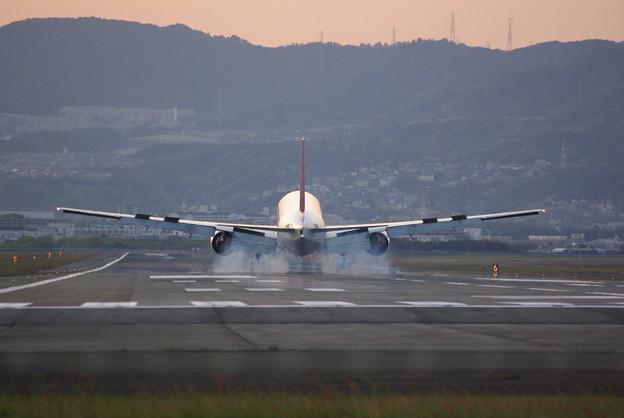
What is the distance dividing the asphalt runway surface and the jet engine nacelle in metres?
32.8

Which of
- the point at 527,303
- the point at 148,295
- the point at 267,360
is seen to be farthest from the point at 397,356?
the point at 148,295

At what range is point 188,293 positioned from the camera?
38.2 metres

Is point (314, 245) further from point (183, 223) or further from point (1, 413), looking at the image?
point (1, 413)

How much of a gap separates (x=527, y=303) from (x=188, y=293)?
1038cm

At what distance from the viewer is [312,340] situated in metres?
22.3

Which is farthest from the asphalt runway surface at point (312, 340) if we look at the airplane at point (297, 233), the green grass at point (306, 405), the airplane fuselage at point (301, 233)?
the airplane at point (297, 233)

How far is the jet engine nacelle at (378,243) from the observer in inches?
2776

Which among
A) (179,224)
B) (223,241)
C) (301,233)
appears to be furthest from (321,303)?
(179,224)

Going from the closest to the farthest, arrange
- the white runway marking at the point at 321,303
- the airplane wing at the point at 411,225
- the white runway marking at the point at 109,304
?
the white runway marking at the point at 109,304, the white runway marking at the point at 321,303, the airplane wing at the point at 411,225

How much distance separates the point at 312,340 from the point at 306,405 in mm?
7602

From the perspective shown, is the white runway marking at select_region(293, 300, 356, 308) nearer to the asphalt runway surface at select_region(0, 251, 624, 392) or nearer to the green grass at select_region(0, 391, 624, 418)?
the asphalt runway surface at select_region(0, 251, 624, 392)

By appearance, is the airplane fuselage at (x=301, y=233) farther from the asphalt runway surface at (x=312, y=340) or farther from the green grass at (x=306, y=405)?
the green grass at (x=306, y=405)

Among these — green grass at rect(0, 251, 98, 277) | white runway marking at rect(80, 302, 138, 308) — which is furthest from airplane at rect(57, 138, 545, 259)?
white runway marking at rect(80, 302, 138, 308)

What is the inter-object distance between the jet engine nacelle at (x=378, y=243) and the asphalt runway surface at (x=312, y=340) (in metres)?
32.8
